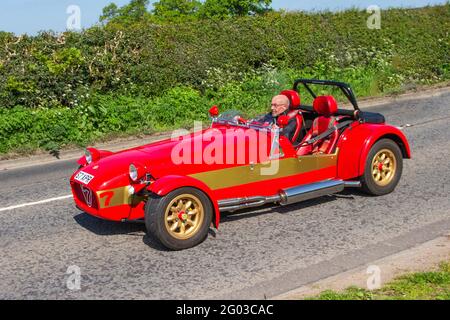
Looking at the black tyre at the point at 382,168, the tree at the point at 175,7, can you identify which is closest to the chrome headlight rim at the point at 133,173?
the black tyre at the point at 382,168

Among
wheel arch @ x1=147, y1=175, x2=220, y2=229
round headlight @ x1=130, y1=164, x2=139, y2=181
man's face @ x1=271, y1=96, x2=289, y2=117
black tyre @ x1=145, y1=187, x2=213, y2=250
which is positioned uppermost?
Result: man's face @ x1=271, y1=96, x2=289, y2=117

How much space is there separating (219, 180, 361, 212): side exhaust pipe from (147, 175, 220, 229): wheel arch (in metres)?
0.30

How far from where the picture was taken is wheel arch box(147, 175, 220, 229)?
653 centimetres

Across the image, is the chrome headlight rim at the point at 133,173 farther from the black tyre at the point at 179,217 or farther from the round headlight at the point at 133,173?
the black tyre at the point at 179,217

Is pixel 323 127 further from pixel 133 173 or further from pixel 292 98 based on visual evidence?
pixel 133 173

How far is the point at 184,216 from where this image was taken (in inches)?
265

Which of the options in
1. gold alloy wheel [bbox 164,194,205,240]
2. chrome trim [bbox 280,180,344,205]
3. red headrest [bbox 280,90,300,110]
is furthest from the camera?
red headrest [bbox 280,90,300,110]

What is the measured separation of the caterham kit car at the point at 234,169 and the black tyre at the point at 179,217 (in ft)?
0.04

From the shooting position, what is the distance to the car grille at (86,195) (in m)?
6.92

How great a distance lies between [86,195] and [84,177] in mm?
218

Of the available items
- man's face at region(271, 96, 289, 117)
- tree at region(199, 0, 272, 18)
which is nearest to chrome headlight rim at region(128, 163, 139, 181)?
man's face at region(271, 96, 289, 117)

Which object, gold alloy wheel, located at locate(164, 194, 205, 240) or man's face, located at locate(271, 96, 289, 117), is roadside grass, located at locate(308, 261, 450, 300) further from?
man's face, located at locate(271, 96, 289, 117)
